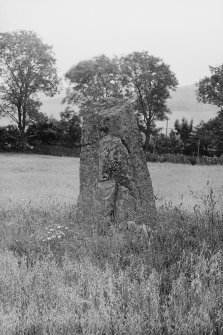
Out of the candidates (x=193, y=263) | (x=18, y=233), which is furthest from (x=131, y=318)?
(x=18, y=233)

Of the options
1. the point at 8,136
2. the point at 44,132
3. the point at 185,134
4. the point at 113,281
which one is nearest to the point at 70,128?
the point at 44,132

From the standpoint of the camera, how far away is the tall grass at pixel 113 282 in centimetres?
414

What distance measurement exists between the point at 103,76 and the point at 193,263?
68.3 meters

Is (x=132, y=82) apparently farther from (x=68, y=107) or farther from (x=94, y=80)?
(x=68, y=107)

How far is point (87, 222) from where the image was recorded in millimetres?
8008

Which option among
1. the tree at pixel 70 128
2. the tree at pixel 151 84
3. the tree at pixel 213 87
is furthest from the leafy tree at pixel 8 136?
the tree at pixel 213 87

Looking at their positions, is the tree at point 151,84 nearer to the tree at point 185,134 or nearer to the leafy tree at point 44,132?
the tree at point 185,134

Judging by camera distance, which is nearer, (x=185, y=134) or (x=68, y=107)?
(x=185, y=134)

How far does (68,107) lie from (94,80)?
12126mm

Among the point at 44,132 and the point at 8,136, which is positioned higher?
the point at 44,132

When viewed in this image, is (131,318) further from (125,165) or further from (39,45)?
(39,45)

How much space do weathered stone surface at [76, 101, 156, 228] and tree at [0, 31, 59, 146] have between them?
50641mm

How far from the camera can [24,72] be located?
60406mm

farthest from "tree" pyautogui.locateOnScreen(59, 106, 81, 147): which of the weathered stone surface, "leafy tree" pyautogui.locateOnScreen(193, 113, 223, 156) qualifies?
the weathered stone surface
